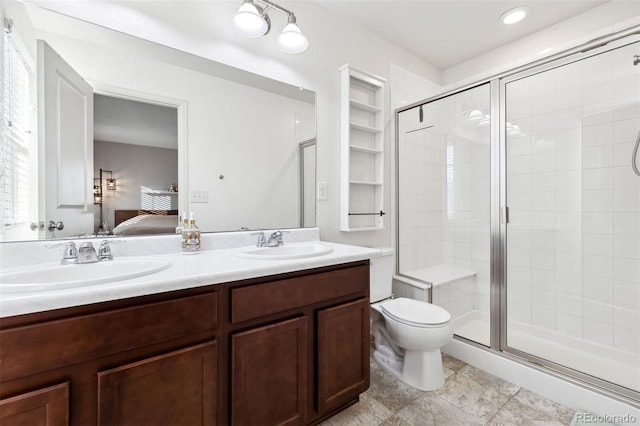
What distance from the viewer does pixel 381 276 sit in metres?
2.08

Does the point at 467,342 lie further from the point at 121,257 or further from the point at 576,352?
the point at 121,257

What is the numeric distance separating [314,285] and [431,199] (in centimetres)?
191

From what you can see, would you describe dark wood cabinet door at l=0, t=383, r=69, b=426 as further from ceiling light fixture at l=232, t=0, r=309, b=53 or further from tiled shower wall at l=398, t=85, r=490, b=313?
tiled shower wall at l=398, t=85, r=490, b=313

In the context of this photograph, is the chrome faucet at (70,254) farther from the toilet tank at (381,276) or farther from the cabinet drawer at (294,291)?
the toilet tank at (381,276)

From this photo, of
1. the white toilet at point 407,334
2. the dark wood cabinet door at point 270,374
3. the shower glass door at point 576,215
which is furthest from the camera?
the shower glass door at point 576,215

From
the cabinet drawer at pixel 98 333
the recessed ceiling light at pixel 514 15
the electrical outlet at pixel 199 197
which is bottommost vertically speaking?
the cabinet drawer at pixel 98 333

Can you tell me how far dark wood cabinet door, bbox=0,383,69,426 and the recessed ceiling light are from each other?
3203 millimetres

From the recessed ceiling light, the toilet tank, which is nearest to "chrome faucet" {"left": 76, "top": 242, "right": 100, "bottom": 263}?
the toilet tank

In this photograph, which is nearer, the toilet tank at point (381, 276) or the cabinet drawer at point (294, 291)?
the cabinet drawer at point (294, 291)

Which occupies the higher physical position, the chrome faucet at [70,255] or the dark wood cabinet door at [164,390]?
the chrome faucet at [70,255]

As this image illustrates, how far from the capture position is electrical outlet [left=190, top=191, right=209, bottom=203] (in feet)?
5.04

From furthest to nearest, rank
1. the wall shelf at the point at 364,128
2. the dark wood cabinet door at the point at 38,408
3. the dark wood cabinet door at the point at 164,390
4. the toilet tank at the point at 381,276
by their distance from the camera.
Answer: the wall shelf at the point at 364,128, the toilet tank at the point at 381,276, the dark wood cabinet door at the point at 164,390, the dark wood cabinet door at the point at 38,408

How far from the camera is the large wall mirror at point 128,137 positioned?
1.17 m

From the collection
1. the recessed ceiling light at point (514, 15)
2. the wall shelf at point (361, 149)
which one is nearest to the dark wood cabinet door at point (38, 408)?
the wall shelf at point (361, 149)
